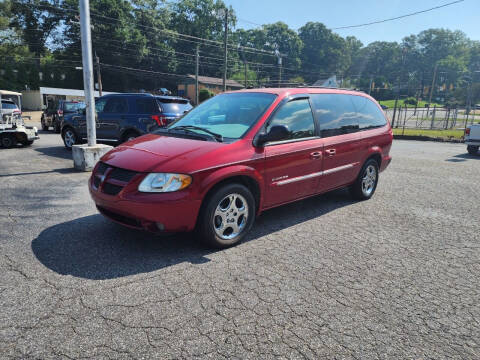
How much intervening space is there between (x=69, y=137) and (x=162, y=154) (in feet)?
30.8

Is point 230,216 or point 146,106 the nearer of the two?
point 230,216

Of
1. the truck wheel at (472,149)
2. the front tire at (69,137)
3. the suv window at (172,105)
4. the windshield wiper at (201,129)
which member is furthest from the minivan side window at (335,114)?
the truck wheel at (472,149)

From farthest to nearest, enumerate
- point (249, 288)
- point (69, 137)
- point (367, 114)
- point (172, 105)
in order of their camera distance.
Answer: point (69, 137) → point (172, 105) → point (367, 114) → point (249, 288)

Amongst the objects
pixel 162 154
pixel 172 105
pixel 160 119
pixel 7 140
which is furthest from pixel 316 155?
pixel 7 140

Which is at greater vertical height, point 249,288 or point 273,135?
point 273,135

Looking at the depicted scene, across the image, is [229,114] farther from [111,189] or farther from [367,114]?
[367,114]

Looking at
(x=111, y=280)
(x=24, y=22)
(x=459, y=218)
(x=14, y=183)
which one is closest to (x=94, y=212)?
(x=111, y=280)

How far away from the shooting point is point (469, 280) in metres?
3.26

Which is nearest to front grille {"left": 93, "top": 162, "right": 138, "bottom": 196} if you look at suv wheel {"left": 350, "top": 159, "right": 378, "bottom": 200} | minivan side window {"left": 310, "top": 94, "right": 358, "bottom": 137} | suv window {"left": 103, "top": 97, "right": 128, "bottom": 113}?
minivan side window {"left": 310, "top": 94, "right": 358, "bottom": 137}

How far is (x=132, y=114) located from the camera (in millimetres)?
9977

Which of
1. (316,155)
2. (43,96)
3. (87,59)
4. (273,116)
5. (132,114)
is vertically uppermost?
(43,96)

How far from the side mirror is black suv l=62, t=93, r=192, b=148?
6.27 metres

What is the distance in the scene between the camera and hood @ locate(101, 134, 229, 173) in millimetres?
3439

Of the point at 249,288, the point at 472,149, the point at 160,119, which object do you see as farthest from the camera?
the point at 472,149
